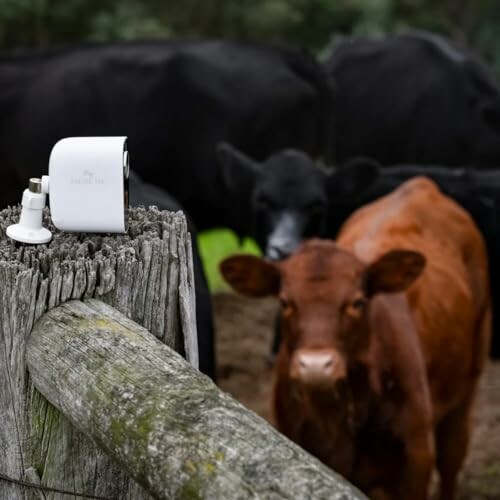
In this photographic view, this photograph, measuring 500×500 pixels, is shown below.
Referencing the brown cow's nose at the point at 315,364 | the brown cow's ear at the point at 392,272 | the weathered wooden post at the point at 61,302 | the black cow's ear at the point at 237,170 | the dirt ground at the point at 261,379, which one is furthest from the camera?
the black cow's ear at the point at 237,170

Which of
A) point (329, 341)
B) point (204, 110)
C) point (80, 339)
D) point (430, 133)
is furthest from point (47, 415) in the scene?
point (430, 133)

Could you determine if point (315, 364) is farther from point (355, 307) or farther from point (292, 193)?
point (292, 193)

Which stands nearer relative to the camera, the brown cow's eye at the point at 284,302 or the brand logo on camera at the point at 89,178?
the brand logo on camera at the point at 89,178

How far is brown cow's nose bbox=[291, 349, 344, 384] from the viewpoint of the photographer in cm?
334

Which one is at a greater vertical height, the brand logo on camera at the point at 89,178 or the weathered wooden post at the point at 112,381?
the brand logo on camera at the point at 89,178

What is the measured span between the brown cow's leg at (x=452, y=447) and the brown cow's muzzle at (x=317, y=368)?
62.4 inches

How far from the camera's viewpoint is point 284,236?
627 cm

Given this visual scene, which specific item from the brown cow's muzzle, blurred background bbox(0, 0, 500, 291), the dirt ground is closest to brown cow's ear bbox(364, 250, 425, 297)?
the brown cow's muzzle

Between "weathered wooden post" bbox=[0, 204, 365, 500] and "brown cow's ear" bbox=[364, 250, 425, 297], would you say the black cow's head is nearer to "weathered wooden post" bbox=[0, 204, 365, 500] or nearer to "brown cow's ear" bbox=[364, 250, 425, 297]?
"brown cow's ear" bbox=[364, 250, 425, 297]

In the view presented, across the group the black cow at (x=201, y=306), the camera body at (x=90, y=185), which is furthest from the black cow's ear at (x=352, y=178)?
the camera body at (x=90, y=185)

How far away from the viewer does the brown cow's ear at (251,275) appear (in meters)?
3.77

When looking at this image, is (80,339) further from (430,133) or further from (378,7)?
(378,7)

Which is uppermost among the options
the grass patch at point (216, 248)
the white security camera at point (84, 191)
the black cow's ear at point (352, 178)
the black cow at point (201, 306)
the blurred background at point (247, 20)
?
Answer: the white security camera at point (84, 191)

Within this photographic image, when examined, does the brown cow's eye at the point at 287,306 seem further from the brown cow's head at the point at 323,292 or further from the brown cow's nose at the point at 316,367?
the brown cow's nose at the point at 316,367
